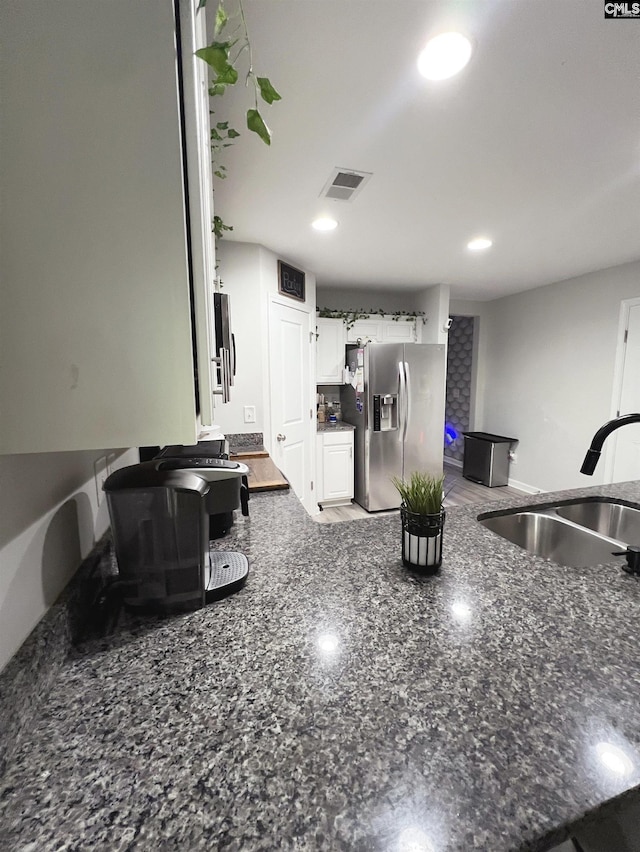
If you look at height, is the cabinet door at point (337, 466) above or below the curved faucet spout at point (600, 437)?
below

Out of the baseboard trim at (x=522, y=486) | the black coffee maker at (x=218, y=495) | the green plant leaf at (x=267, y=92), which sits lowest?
the baseboard trim at (x=522, y=486)

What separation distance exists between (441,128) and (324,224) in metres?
1.02

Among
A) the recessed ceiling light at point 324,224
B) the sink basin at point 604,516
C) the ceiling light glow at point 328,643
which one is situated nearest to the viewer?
the ceiling light glow at point 328,643

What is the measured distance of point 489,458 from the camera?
4.35m

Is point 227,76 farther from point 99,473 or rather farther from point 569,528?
point 569,528

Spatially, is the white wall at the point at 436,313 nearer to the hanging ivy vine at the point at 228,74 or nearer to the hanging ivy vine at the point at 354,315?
the hanging ivy vine at the point at 354,315

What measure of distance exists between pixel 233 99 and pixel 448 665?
5.97 ft

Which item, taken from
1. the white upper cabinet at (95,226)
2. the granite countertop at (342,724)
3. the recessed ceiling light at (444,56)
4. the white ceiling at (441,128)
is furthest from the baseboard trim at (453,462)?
the white upper cabinet at (95,226)

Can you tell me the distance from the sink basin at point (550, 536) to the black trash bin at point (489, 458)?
330 cm

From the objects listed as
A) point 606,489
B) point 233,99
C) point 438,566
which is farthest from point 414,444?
point 233,99

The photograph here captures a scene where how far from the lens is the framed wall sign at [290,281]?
9.37 feet

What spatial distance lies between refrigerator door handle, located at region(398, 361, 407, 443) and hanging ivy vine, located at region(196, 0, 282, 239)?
6.26 feet

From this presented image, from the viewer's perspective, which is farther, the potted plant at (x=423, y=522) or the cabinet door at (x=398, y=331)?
the cabinet door at (x=398, y=331)

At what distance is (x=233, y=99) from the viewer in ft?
4.05
